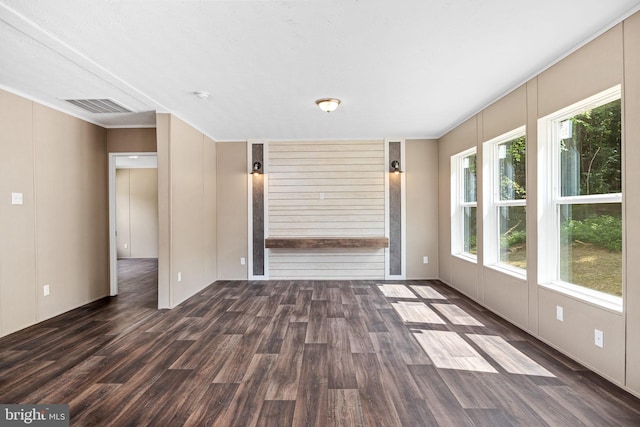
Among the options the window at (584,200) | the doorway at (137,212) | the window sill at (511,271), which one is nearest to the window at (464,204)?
the window sill at (511,271)

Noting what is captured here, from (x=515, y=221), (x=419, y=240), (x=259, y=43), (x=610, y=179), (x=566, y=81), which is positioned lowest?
(x=419, y=240)

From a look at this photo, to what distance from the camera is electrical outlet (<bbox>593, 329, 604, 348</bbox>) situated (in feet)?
7.65

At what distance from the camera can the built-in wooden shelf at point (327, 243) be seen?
542 cm

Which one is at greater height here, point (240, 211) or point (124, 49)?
point (124, 49)

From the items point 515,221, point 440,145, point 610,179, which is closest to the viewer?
point 610,179

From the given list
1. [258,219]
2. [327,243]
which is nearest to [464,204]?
[327,243]

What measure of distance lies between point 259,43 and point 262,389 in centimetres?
250

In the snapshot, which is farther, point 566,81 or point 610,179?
point 566,81

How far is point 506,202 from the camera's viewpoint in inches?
A: 147

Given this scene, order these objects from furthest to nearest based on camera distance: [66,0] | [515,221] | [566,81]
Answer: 1. [515,221]
2. [566,81]
3. [66,0]

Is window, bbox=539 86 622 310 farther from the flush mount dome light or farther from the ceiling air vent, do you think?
the ceiling air vent

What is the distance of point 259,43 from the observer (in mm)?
2445

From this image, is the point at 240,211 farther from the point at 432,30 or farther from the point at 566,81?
the point at 566,81

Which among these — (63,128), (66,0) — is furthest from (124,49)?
(63,128)
